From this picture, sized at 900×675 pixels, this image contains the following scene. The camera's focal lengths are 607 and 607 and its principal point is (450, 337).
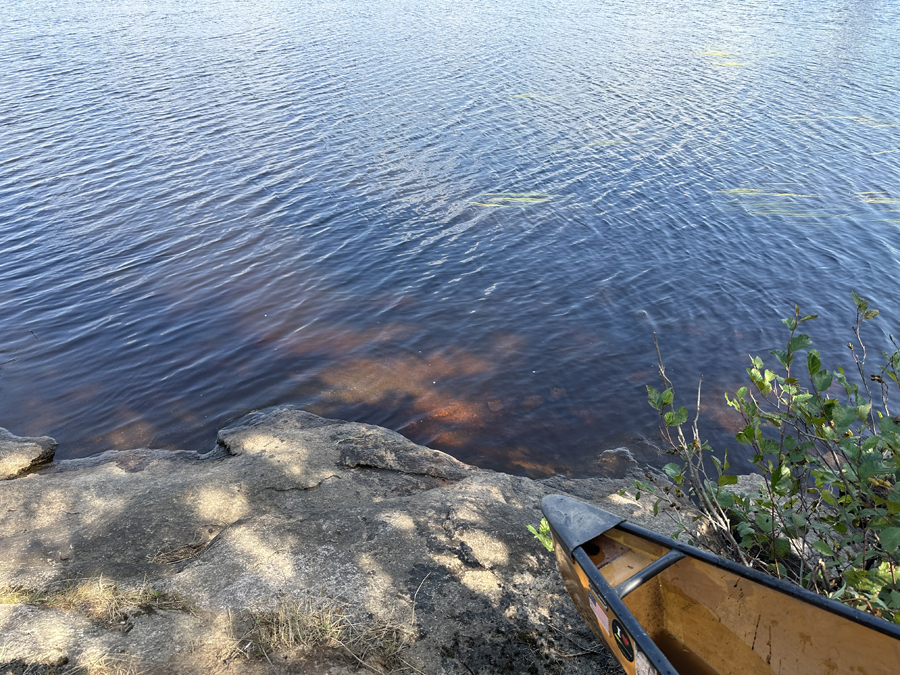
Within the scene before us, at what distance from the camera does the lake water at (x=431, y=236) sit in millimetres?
8297

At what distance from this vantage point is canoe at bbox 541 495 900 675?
312cm

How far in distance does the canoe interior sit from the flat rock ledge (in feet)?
1.68

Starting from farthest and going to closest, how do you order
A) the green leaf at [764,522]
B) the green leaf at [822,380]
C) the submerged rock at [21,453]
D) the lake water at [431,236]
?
the lake water at [431,236] → the submerged rock at [21,453] → the green leaf at [764,522] → the green leaf at [822,380]

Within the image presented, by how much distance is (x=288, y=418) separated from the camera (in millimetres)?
7559

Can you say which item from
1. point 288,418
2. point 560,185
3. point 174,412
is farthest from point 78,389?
point 560,185

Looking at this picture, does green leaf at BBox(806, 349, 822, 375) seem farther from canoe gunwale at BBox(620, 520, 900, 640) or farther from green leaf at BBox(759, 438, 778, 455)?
canoe gunwale at BBox(620, 520, 900, 640)

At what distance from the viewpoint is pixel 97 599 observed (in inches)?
156

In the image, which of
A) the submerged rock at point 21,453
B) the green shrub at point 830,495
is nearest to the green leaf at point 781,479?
the green shrub at point 830,495

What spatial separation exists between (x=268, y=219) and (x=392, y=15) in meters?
24.6

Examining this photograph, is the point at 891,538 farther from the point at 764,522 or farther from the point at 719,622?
the point at 719,622

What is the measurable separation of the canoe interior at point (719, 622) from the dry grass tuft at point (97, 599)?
2.71 meters

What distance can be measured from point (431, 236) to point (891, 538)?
403 inches

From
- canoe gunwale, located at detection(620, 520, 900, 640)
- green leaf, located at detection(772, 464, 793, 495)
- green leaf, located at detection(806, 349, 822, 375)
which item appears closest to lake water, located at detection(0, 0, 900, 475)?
canoe gunwale, located at detection(620, 520, 900, 640)

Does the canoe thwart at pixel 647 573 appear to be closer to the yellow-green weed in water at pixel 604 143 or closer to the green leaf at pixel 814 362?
the green leaf at pixel 814 362
